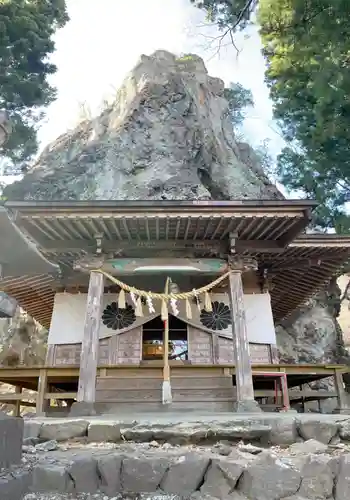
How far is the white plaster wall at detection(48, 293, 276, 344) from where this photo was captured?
1019 centimetres

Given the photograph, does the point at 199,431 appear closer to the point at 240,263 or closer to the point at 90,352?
the point at 90,352

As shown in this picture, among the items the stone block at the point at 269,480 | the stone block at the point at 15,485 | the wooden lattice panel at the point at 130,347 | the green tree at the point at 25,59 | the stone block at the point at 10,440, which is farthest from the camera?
the green tree at the point at 25,59

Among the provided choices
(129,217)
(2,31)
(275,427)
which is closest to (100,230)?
(129,217)

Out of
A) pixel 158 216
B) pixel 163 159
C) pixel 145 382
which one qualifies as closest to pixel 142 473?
pixel 158 216

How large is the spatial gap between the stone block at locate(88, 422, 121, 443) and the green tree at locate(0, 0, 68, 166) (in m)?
11.4

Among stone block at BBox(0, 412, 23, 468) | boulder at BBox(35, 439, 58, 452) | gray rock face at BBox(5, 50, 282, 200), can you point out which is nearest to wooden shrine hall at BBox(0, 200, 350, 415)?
stone block at BBox(0, 412, 23, 468)

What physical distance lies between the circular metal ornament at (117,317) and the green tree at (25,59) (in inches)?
299

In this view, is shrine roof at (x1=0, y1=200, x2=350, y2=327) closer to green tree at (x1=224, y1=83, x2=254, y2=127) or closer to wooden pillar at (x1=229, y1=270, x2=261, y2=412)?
wooden pillar at (x1=229, y1=270, x2=261, y2=412)

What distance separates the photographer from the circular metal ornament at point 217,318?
10.3 meters

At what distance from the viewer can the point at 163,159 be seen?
64.5 ft

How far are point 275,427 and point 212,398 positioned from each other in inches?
136

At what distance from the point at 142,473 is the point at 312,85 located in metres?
8.97

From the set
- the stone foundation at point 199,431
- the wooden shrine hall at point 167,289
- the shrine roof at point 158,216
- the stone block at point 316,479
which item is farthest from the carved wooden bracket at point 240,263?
the stone block at point 316,479

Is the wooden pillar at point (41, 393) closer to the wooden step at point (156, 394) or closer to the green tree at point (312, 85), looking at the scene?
the wooden step at point (156, 394)
